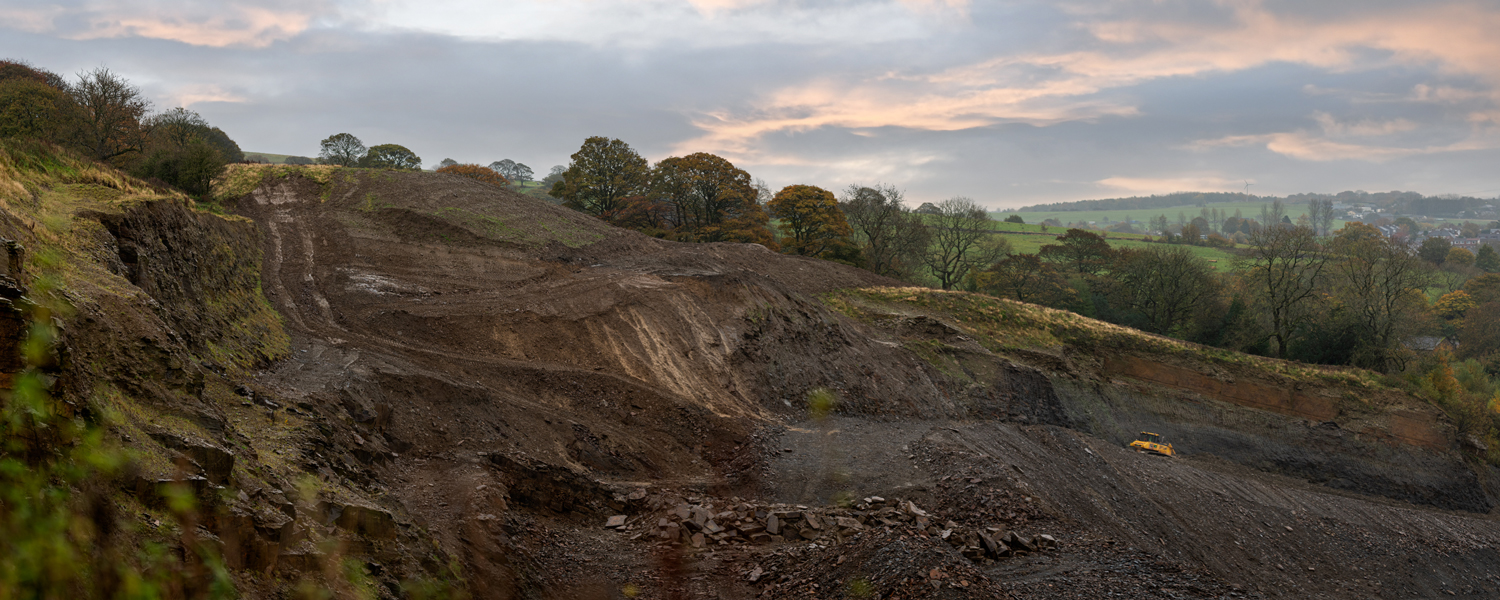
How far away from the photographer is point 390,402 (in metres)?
14.8

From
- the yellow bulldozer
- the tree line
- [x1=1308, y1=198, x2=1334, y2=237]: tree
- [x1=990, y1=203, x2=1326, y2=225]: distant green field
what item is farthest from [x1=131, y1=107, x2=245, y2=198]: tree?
[x1=990, y1=203, x2=1326, y2=225]: distant green field

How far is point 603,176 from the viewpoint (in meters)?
49.7

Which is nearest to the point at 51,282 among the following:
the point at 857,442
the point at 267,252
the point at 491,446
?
the point at 491,446

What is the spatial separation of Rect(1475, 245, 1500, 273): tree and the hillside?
193ft

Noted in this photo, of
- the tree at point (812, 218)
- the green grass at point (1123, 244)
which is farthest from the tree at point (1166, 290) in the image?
the tree at point (812, 218)

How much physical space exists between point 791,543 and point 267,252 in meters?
22.9

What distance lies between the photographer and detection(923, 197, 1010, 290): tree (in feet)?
172

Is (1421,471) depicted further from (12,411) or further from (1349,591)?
(12,411)

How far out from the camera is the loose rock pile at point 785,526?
1319 cm

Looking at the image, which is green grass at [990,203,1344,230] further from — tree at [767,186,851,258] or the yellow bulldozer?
the yellow bulldozer

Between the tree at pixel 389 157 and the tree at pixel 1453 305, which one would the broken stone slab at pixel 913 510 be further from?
the tree at pixel 1453 305

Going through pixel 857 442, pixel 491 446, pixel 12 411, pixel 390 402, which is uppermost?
pixel 12 411

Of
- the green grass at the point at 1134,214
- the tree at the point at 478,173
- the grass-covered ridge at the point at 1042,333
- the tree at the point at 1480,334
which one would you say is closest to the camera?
the grass-covered ridge at the point at 1042,333

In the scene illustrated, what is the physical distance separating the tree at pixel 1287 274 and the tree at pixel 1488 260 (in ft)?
160
